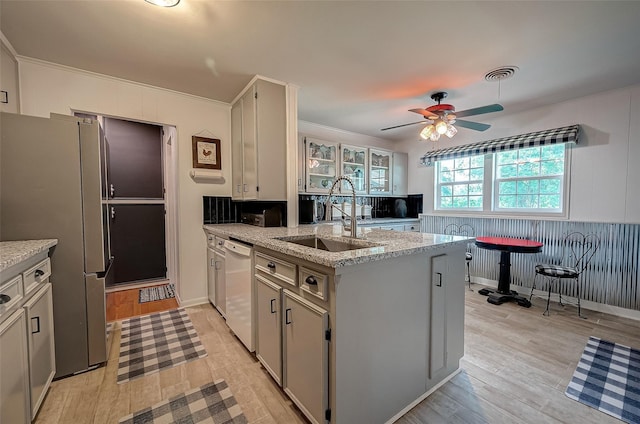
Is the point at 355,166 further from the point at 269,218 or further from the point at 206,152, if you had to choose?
the point at 206,152

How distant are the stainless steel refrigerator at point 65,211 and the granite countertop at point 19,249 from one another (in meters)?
0.09

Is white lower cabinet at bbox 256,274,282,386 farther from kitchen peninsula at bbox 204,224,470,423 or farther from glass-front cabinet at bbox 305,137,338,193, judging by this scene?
glass-front cabinet at bbox 305,137,338,193

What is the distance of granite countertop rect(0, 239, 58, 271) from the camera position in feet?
3.68

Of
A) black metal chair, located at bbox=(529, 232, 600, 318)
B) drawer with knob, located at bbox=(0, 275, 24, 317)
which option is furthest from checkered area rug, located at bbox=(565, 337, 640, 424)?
drawer with knob, located at bbox=(0, 275, 24, 317)

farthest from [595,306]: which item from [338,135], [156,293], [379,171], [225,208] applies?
[156,293]

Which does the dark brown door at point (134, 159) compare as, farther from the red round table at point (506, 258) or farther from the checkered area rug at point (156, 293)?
the red round table at point (506, 258)

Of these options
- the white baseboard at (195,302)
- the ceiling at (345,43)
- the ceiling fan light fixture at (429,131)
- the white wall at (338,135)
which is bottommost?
the white baseboard at (195,302)

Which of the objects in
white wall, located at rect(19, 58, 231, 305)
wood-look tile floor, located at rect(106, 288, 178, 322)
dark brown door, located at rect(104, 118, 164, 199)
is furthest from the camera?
dark brown door, located at rect(104, 118, 164, 199)

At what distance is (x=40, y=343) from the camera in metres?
1.49

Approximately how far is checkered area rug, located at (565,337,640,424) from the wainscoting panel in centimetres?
103

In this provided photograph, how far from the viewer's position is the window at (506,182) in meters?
3.29

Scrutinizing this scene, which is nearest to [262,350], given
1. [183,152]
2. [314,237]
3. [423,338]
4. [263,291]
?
[263,291]

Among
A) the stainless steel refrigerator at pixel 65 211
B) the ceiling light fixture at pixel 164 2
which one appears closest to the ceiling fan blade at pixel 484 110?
the ceiling light fixture at pixel 164 2

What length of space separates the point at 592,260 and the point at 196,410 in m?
4.18
